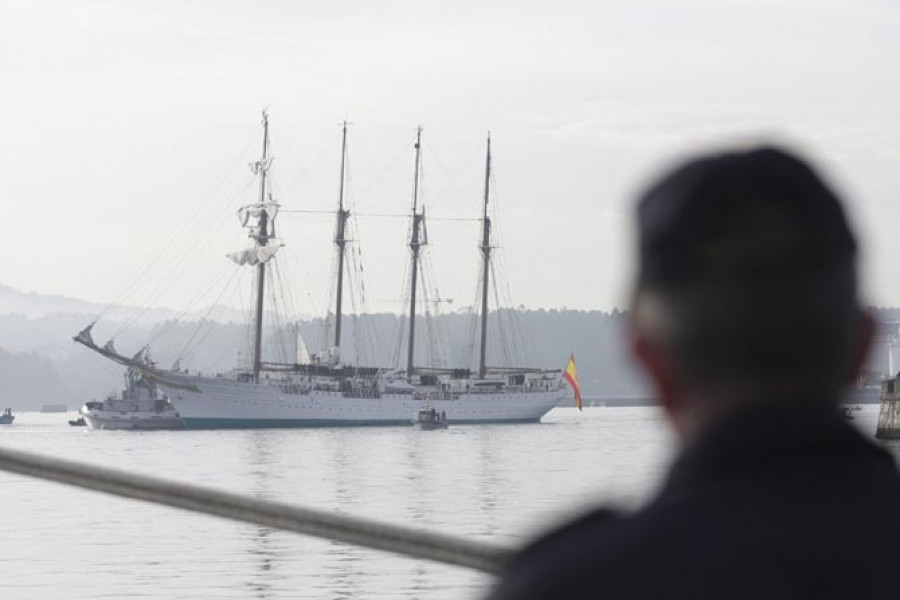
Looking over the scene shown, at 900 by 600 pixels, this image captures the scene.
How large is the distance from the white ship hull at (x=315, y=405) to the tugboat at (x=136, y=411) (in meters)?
7.66

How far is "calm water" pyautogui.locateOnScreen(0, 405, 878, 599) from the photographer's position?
3362 centimetres

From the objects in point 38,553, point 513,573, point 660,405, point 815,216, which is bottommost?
point 38,553

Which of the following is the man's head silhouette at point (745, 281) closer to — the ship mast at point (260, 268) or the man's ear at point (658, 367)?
the man's ear at point (658, 367)

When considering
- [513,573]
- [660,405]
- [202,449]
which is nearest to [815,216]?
[660,405]

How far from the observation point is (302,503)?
5647 centimetres

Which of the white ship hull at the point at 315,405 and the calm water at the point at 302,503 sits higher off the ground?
the white ship hull at the point at 315,405

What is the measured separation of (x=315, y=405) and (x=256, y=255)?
1687 centimetres

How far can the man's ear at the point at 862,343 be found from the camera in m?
1.26

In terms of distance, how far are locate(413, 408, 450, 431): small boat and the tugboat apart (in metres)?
17.6

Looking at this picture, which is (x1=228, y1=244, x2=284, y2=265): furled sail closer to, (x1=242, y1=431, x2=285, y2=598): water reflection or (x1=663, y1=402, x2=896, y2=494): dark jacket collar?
(x1=242, y1=431, x2=285, y2=598): water reflection

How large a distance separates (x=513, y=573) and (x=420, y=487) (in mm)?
65678

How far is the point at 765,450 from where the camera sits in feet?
3.96

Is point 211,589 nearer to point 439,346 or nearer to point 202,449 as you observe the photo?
point 202,449

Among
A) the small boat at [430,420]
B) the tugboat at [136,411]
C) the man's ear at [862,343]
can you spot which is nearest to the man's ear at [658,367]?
the man's ear at [862,343]
